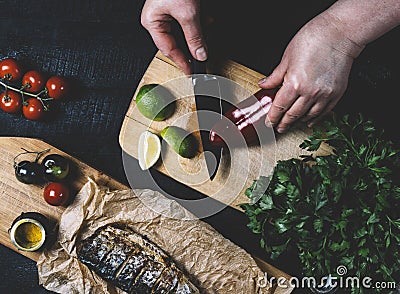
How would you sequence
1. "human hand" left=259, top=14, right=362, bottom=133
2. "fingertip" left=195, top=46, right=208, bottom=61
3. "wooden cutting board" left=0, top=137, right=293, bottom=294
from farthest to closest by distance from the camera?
1. "wooden cutting board" left=0, top=137, right=293, bottom=294
2. "fingertip" left=195, top=46, right=208, bottom=61
3. "human hand" left=259, top=14, right=362, bottom=133

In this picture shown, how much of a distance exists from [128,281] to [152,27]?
1.31 m

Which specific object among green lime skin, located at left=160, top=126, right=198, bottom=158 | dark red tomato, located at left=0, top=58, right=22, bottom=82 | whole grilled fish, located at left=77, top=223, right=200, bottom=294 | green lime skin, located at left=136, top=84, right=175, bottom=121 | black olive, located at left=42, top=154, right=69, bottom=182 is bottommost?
whole grilled fish, located at left=77, top=223, right=200, bottom=294

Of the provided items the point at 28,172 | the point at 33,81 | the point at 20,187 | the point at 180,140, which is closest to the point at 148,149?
the point at 180,140

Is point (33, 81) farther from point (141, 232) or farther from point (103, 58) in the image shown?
point (141, 232)

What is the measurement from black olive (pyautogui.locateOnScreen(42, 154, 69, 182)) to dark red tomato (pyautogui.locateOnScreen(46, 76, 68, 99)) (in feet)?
1.40

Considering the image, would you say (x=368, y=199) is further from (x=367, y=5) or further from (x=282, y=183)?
(x=367, y=5)

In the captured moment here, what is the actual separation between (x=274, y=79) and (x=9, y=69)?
1639mm

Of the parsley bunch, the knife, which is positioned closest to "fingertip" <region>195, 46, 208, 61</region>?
the knife

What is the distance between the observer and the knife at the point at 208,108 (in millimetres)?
3027

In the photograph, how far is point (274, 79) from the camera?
278cm

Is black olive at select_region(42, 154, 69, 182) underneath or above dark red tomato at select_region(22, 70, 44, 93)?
underneath

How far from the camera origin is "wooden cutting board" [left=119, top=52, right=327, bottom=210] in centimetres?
304

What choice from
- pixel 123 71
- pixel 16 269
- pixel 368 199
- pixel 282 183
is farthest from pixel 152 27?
pixel 16 269

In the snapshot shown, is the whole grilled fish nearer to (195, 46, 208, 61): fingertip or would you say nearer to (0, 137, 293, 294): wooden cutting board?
(0, 137, 293, 294): wooden cutting board
